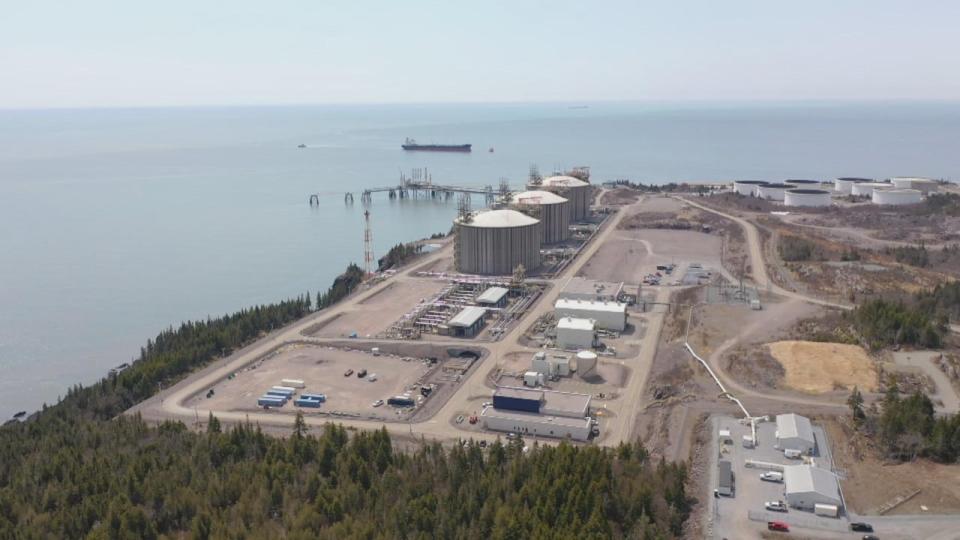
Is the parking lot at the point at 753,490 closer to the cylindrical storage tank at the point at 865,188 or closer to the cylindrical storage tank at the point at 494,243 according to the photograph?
the cylindrical storage tank at the point at 494,243

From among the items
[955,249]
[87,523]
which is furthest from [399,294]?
[955,249]

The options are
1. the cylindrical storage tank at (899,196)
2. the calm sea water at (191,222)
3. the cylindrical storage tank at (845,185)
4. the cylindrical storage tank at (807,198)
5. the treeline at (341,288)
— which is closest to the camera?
the calm sea water at (191,222)

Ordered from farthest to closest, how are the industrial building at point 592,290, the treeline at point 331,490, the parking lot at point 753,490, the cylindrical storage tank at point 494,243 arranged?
the cylindrical storage tank at point 494,243, the industrial building at point 592,290, the parking lot at point 753,490, the treeline at point 331,490

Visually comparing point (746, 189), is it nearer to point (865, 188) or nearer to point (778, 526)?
point (865, 188)

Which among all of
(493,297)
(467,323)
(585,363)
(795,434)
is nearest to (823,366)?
(795,434)

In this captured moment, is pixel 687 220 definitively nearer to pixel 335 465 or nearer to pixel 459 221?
pixel 459 221

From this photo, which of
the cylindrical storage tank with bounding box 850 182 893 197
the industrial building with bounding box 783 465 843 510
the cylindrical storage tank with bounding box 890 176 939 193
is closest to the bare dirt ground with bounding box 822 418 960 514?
the industrial building with bounding box 783 465 843 510

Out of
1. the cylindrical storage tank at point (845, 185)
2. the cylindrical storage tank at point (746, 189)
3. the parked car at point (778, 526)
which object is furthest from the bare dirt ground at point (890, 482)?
the cylindrical storage tank at point (845, 185)
